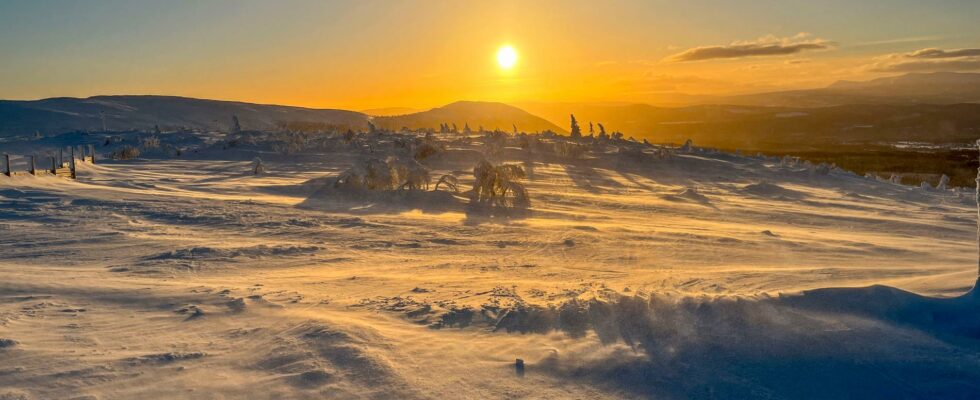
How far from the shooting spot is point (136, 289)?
551 cm

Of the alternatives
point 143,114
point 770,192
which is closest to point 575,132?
point 770,192

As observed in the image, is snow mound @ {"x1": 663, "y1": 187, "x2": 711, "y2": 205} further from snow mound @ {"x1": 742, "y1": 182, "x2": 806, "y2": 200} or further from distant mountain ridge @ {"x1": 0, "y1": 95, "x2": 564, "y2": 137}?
distant mountain ridge @ {"x1": 0, "y1": 95, "x2": 564, "y2": 137}

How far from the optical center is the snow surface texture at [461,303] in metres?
3.79

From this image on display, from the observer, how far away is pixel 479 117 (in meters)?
78.9

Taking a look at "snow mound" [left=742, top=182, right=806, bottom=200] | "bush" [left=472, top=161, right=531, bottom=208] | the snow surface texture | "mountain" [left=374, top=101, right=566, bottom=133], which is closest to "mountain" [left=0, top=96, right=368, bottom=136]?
"mountain" [left=374, top=101, right=566, bottom=133]

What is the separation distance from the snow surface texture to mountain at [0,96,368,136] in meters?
39.1

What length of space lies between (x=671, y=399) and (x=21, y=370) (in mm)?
3641

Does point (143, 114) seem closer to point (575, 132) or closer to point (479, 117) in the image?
point (479, 117)

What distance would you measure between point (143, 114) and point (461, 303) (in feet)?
183

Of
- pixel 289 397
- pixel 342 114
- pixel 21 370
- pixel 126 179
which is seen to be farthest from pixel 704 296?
pixel 342 114

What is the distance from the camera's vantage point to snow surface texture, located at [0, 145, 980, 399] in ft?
12.4

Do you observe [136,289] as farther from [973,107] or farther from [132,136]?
[973,107]

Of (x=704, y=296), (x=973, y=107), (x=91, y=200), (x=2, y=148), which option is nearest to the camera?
(x=704, y=296)

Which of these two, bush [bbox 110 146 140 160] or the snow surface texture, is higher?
bush [bbox 110 146 140 160]
